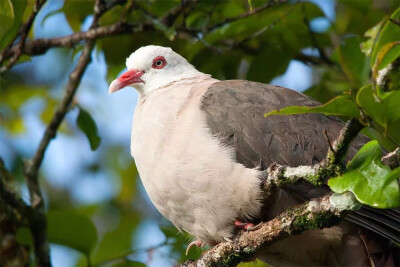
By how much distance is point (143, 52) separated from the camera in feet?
15.5

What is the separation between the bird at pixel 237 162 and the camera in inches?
139

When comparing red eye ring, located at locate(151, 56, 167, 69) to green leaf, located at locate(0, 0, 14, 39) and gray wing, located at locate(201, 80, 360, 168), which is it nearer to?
gray wing, located at locate(201, 80, 360, 168)

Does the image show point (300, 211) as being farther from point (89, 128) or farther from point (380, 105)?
point (89, 128)

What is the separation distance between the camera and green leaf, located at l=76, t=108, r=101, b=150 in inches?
176

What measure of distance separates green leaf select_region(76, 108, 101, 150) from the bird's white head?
34 centimetres

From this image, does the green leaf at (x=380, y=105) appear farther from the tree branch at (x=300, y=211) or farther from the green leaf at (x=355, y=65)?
the green leaf at (x=355, y=65)

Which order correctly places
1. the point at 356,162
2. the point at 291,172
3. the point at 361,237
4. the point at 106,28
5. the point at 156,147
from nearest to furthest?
1. the point at 356,162
2. the point at 291,172
3. the point at 361,237
4. the point at 156,147
5. the point at 106,28

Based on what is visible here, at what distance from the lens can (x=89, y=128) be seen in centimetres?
450

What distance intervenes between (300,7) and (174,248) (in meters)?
1.88

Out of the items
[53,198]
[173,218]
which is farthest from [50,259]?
[53,198]

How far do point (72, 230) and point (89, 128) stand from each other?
0.69 m

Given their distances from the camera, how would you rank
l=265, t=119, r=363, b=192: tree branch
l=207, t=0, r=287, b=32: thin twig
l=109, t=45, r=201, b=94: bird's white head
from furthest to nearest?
l=109, t=45, r=201, b=94: bird's white head, l=207, t=0, r=287, b=32: thin twig, l=265, t=119, r=363, b=192: tree branch

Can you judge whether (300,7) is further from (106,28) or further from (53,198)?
(53,198)

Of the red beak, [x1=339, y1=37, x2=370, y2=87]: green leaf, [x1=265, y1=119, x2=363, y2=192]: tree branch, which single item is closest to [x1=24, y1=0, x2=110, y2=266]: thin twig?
the red beak
